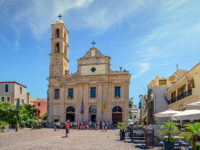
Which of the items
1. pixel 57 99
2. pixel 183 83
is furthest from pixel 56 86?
pixel 183 83

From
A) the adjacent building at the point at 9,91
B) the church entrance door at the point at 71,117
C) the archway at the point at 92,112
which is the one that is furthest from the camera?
the adjacent building at the point at 9,91

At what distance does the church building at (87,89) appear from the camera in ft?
121

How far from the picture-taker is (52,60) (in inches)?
1667

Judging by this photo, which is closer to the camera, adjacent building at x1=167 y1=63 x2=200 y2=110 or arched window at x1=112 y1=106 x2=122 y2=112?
adjacent building at x1=167 y1=63 x2=200 y2=110

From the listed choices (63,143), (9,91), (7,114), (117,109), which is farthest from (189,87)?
(9,91)

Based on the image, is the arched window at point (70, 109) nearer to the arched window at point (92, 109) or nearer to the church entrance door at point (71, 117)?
the church entrance door at point (71, 117)

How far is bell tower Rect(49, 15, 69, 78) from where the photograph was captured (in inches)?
1642

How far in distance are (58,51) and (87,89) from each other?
35.7ft

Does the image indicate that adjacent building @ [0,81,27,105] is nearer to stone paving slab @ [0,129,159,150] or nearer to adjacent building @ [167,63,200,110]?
stone paving slab @ [0,129,159,150]

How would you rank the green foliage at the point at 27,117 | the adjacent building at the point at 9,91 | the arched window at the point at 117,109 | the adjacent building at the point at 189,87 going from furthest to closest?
1. the adjacent building at the point at 9,91
2. the arched window at the point at 117,109
3. the green foliage at the point at 27,117
4. the adjacent building at the point at 189,87

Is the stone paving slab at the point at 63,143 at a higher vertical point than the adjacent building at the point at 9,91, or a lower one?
lower

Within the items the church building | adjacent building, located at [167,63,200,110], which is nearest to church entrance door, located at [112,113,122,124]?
the church building

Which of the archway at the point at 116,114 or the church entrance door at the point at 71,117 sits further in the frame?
the church entrance door at the point at 71,117

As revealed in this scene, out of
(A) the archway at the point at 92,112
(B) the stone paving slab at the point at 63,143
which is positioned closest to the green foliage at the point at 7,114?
(A) the archway at the point at 92,112
